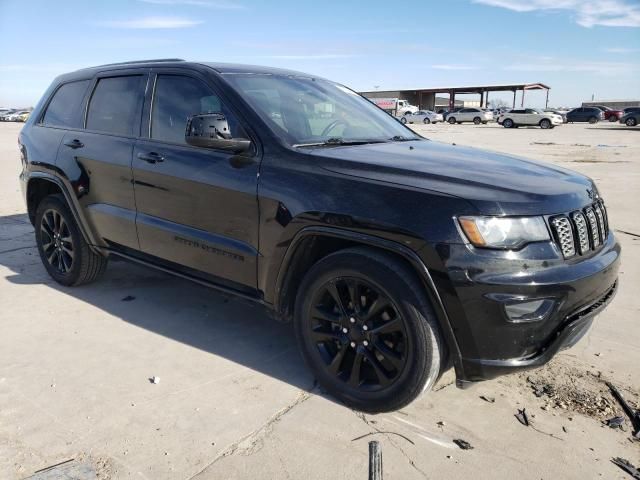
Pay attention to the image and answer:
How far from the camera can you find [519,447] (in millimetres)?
2697

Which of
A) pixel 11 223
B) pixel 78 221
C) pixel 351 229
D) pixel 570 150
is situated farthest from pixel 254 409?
pixel 570 150

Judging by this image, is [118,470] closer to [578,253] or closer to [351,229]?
[351,229]

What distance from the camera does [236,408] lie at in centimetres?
301

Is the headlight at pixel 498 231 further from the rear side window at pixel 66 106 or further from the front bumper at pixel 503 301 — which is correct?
the rear side window at pixel 66 106

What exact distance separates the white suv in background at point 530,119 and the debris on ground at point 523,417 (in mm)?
41308

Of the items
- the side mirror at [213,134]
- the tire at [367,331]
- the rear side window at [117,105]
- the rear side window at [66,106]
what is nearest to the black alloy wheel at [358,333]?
the tire at [367,331]

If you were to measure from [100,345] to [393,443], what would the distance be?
2.12 metres

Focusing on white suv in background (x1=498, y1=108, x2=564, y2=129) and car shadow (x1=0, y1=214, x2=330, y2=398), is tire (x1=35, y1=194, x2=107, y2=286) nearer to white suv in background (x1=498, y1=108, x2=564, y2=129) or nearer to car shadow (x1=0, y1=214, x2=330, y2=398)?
car shadow (x1=0, y1=214, x2=330, y2=398)

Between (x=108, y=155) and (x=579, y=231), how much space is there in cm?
321

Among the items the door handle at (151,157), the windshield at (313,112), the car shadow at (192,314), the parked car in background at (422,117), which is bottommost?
the car shadow at (192,314)

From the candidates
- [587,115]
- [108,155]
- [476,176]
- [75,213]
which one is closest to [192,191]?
[108,155]

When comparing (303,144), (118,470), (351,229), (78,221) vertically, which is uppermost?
(303,144)

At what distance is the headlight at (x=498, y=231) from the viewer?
8.21 feet

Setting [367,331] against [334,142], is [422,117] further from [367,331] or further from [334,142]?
[367,331]
